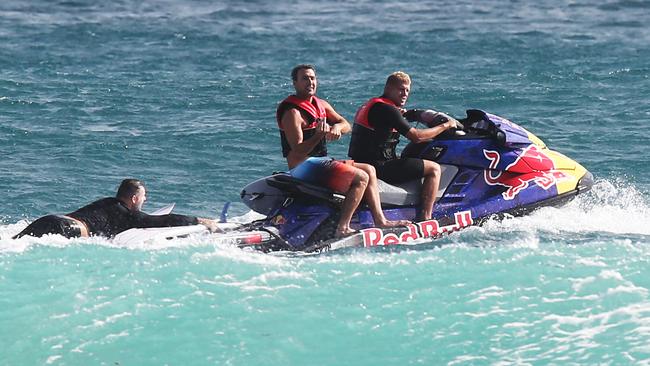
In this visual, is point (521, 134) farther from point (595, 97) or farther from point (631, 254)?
point (595, 97)

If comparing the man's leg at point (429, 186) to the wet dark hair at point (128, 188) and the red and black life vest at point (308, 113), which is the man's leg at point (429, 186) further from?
the wet dark hair at point (128, 188)

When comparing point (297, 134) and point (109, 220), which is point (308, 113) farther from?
point (109, 220)

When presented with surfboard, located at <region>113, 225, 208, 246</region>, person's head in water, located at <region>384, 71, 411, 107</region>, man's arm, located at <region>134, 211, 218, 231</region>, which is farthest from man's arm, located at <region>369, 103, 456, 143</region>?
surfboard, located at <region>113, 225, 208, 246</region>

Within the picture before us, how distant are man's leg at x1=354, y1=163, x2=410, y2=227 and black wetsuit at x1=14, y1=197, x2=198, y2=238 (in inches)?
55.5

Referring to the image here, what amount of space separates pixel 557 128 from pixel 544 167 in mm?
4955

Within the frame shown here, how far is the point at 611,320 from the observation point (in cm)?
829

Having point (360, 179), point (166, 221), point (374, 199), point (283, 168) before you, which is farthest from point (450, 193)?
point (283, 168)

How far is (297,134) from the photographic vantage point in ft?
31.6

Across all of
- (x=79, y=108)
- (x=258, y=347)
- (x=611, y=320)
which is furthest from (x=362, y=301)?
(x=79, y=108)

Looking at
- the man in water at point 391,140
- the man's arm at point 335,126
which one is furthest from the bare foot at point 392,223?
the man's arm at point 335,126

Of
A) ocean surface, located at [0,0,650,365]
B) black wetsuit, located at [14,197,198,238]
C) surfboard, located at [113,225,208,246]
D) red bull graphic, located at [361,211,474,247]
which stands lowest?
ocean surface, located at [0,0,650,365]

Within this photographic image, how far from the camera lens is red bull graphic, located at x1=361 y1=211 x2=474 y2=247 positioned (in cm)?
954

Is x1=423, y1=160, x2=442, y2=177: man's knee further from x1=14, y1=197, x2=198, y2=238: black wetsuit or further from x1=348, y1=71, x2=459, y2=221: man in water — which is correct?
→ x1=14, y1=197, x2=198, y2=238: black wetsuit

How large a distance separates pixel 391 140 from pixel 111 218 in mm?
2356
